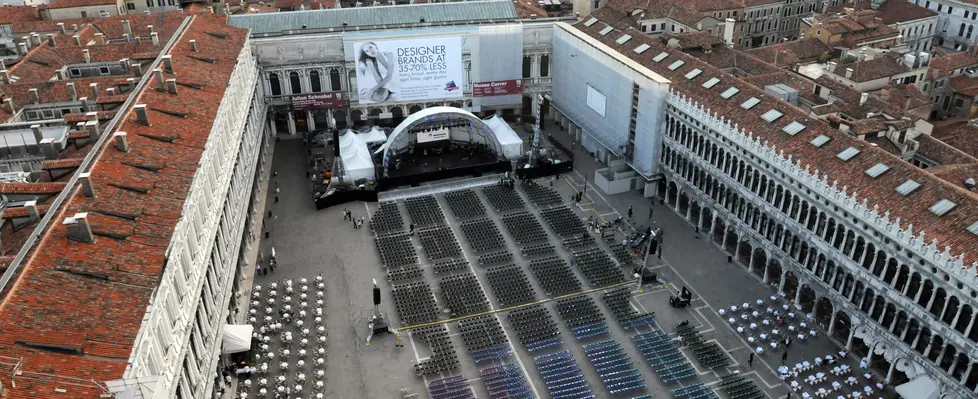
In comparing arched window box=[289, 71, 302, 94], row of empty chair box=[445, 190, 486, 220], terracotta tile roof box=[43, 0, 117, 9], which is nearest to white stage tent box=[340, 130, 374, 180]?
row of empty chair box=[445, 190, 486, 220]

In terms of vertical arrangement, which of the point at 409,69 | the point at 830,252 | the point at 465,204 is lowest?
the point at 465,204

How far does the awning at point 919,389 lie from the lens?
62094mm

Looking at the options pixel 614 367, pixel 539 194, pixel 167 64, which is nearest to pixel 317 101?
pixel 167 64

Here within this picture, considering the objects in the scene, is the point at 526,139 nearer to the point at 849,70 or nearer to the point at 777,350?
the point at 849,70

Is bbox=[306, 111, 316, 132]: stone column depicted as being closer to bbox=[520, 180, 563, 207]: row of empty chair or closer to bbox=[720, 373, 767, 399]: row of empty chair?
bbox=[520, 180, 563, 207]: row of empty chair

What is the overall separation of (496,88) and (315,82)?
3001 cm

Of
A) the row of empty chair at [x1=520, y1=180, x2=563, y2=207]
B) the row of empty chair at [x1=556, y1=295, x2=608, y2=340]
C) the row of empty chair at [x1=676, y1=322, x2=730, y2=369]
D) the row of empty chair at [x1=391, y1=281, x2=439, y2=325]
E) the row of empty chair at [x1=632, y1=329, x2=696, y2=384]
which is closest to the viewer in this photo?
the row of empty chair at [x1=632, y1=329, x2=696, y2=384]

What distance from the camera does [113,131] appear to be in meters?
67.0

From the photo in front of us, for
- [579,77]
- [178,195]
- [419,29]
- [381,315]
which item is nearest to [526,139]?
[579,77]

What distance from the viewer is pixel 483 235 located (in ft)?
300

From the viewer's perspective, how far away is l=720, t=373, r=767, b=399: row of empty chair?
66062 millimetres

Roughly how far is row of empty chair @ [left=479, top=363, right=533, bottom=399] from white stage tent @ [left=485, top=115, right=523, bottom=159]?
45.6m

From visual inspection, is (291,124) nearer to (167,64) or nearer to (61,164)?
(167,64)

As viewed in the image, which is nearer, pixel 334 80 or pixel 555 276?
pixel 555 276
